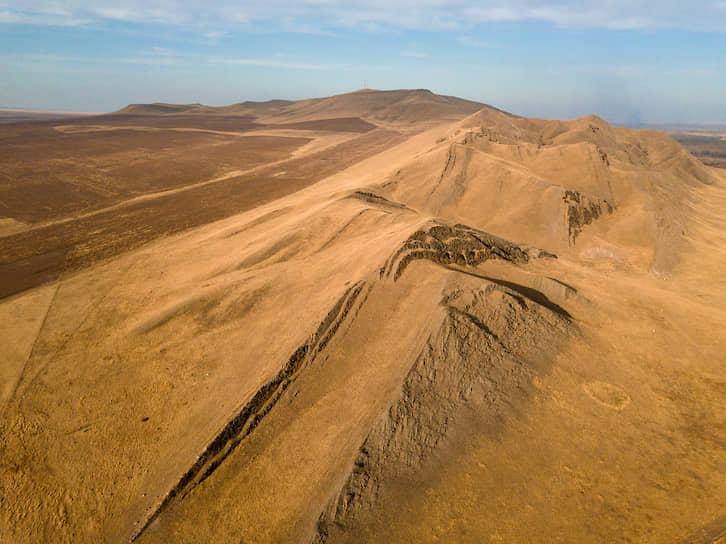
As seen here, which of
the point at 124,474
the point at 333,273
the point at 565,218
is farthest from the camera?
the point at 565,218

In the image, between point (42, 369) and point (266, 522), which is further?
point (42, 369)

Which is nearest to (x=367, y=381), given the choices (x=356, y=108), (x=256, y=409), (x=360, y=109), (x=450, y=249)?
(x=256, y=409)

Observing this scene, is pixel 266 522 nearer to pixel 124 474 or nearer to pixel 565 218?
pixel 124 474

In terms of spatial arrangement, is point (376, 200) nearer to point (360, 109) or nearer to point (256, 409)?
point (256, 409)

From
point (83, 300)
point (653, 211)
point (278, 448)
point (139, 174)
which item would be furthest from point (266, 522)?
point (139, 174)

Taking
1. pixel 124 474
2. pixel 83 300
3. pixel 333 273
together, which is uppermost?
pixel 333 273

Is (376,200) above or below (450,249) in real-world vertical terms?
above

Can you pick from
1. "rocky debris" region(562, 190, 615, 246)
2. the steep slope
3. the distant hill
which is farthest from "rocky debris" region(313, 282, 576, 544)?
the distant hill

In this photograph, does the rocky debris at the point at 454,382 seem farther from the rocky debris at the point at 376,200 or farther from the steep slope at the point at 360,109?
the steep slope at the point at 360,109
